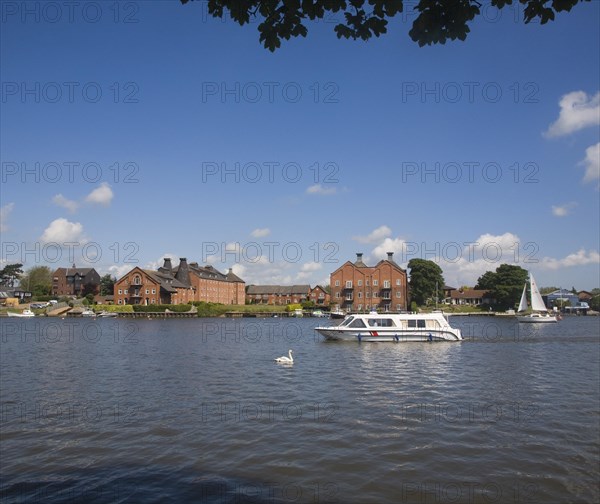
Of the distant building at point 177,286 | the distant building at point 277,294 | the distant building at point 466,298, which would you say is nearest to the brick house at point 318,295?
the distant building at point 277,294

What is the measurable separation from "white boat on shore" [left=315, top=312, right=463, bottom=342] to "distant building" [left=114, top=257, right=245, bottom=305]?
75.3 meters

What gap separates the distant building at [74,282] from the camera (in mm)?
152500

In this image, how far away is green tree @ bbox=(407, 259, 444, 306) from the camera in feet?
392

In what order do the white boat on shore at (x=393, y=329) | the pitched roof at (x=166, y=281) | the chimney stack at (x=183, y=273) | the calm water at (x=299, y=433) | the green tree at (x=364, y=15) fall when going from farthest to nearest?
1. the chimney stack at (x=183, y=273)
2. the pitched roof at (x=166, y=281)
3. the white boat on shore at (x=393, y=329)
4. the calm water at (x=299, y=433)
5. the green tree at (x=364, y=15)

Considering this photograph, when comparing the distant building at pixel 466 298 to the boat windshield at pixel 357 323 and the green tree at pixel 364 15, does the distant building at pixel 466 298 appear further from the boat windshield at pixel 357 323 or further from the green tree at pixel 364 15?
the green tree at pixel 364 15

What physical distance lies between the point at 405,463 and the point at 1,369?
27053 mm

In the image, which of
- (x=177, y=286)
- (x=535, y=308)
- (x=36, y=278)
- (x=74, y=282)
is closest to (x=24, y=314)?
(x=177, y=286)

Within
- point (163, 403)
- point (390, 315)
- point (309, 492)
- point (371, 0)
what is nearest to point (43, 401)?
point (163, 403)

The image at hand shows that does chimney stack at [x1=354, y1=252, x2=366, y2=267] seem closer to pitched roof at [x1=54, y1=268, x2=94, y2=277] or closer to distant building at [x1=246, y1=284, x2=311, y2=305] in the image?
distant building at [x1=246, y1=284, x2=311, y2=305]

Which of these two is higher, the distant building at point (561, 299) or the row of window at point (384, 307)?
the distant building at point (561, 299)

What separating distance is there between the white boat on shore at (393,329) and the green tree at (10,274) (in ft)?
530

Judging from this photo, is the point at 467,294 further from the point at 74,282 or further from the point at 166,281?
the point at 74,282

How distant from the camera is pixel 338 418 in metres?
17.5

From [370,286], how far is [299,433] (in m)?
101
